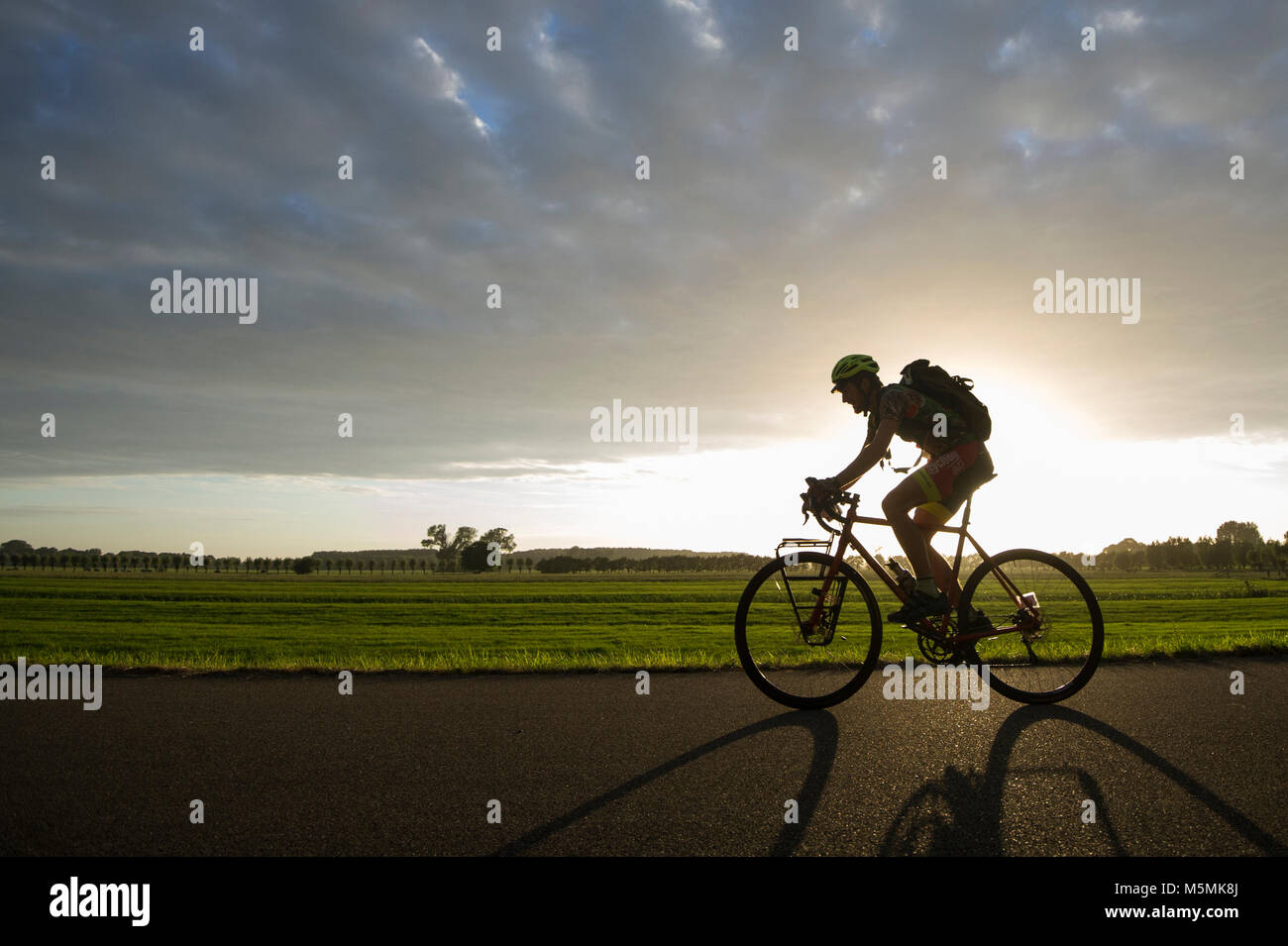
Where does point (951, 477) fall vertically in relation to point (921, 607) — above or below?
above

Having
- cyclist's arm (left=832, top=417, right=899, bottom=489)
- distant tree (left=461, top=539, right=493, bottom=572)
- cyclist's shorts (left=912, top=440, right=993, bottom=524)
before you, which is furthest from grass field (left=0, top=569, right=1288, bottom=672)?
distant tree (left=461, top=539, right=493, bottom=572)

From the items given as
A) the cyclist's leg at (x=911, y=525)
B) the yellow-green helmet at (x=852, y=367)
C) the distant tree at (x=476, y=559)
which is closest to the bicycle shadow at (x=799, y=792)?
the cyclist's leg at (x=911, y=525)

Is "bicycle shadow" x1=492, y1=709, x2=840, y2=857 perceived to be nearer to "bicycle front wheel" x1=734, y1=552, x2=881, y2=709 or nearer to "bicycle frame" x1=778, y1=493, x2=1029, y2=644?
"bicycle front wheel" x1=734, y1=552, x2=881, y2=709

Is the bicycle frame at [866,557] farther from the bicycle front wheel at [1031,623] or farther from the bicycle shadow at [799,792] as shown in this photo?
the bicycle shadow at [799,792]

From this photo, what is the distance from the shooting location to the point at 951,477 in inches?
255

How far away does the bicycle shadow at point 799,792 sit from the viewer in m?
3.41

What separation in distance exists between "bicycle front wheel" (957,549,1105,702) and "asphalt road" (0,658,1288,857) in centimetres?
27

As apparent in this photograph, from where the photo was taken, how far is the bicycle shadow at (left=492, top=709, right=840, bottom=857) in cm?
341

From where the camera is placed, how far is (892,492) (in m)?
6.51

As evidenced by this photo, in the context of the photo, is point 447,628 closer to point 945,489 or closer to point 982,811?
point 945,489

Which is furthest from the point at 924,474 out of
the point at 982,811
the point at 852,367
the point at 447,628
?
the point at 447,628

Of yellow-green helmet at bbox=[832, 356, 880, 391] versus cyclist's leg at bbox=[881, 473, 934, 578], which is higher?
yellow-green helmet at bbox=[832, 356, 880, 391]

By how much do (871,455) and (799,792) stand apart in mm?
3184

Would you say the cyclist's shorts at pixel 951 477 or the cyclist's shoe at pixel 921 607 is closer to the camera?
the cyclist's shoe at pixel 921 607
